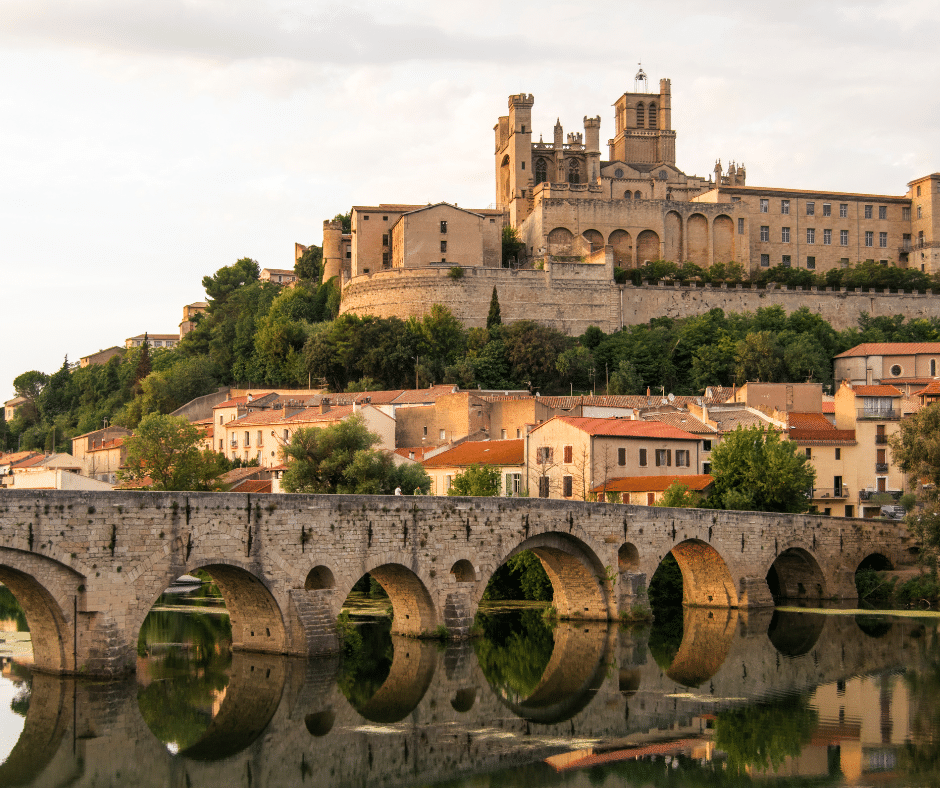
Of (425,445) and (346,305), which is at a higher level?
(346,305)

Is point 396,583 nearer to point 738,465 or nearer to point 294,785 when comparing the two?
point 294,785

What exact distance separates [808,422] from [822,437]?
7.05 feet

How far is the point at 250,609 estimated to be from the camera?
94.1 ft

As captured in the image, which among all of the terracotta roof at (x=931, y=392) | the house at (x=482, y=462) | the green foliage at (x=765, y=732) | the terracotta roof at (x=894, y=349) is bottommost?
the green foliage at (x=765, y=732)

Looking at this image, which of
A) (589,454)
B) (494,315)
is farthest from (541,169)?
(589,454)

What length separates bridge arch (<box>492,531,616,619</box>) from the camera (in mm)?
34438

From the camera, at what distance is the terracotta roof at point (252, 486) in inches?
2073

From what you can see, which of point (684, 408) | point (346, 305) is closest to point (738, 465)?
point (684, 408)

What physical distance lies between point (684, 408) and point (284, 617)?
1377 inches

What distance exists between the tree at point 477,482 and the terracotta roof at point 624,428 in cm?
287

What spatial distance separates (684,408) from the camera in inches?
2311

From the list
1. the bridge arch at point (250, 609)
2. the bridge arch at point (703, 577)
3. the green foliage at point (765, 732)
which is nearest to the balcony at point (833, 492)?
the bridge arch at point (703, 577)

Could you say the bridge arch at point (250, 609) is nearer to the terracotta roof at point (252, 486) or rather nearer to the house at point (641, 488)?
the house at point (641, 488)

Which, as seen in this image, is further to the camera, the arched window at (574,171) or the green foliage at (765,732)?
the arched window at (574,171)
